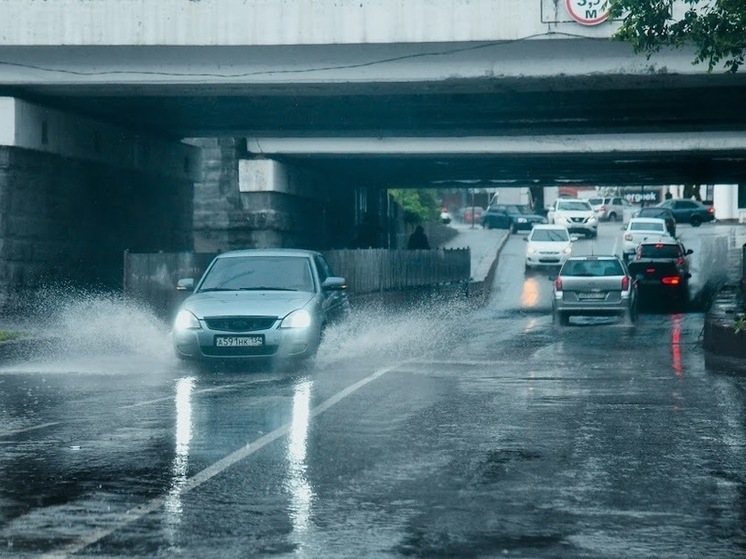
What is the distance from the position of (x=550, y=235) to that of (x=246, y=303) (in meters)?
38.9

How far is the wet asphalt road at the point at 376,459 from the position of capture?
23.8ft

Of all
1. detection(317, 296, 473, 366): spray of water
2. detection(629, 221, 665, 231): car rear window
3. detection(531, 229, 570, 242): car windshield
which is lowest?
detection(317, 296, 473, 366): spray of water

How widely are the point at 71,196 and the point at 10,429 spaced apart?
53.8 ft

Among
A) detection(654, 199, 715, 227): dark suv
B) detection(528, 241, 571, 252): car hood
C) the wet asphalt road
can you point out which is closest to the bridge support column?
detection(528, 241, 571, 252): car hood

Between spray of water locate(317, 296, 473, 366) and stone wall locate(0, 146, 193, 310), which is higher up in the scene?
stone wall locate(0, 146, 193, 310)

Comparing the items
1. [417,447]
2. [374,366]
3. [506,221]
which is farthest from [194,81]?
[506,221]

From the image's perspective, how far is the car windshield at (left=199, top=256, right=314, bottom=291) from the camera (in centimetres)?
1975

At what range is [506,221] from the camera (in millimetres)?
86438

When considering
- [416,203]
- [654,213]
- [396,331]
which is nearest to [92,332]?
[396,331]

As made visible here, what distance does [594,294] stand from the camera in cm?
3014

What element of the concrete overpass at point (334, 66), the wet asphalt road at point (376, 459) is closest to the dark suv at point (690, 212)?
the concrete overpass at point (334, 66)

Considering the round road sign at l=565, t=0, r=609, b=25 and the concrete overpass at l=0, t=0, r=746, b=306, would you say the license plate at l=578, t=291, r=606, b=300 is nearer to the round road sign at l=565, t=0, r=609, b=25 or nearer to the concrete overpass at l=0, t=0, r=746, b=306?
the concrete overpass at l=0, t=0, r=746, b=306

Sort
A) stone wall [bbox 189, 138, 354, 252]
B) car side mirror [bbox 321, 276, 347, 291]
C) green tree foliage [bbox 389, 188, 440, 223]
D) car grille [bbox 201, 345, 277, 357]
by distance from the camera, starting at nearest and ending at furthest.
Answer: car grille [bbox 201, 345, 277, 357] < car side mirror [bbox 321, 276, 347, 291] < stone wall [bbox 189, 138, 354, 252] < green tree foliage [bbox 389, 188, 440, 223]

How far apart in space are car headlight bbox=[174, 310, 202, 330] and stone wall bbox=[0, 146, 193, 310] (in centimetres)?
753
